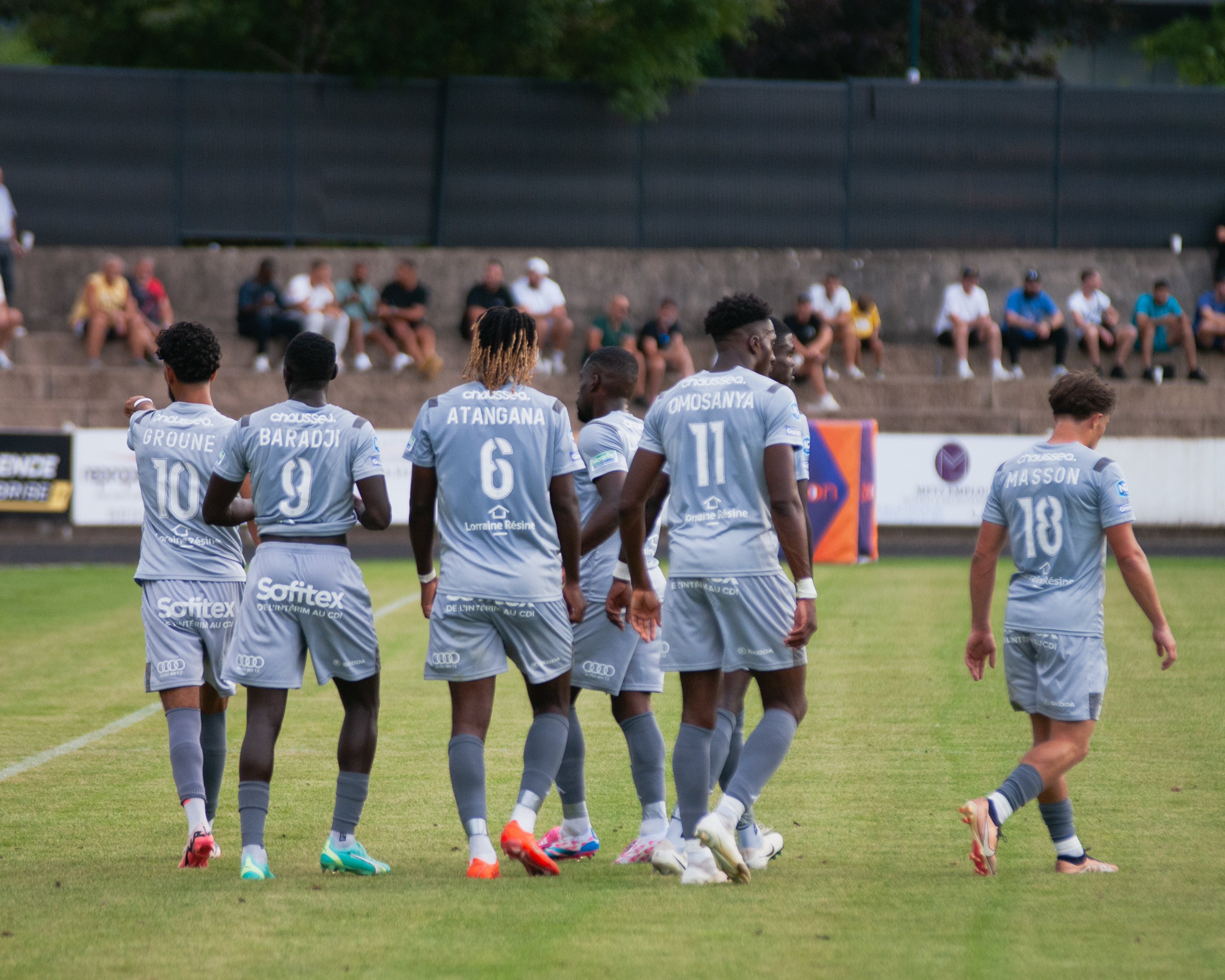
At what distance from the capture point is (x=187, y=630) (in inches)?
245

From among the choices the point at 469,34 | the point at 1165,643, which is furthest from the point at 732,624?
the point at 469,34

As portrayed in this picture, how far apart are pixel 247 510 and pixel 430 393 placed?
60.6ft

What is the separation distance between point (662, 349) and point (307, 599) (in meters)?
19.6

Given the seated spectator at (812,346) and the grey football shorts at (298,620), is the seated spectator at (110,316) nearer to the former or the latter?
the seated spectator at (812,346)

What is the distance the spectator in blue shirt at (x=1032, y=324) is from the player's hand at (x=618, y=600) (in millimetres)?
21186

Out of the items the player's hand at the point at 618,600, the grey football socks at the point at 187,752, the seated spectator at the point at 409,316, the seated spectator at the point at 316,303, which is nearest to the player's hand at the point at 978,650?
the player's hand at the point at 618,600

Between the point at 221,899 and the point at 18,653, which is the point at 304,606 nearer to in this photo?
the point at 221,899

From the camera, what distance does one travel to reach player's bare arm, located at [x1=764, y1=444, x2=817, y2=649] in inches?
221

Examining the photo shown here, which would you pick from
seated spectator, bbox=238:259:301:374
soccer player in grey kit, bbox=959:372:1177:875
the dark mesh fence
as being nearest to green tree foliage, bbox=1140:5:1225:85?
the dark mesh fence

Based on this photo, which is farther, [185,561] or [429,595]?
[185,561]

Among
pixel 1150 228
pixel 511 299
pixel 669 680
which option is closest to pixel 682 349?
pixel 511 299

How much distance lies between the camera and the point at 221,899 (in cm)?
535

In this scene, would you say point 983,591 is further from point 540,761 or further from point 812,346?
point 812,346

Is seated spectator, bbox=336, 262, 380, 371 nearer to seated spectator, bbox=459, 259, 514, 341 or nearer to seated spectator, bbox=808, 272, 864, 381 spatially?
seated spectator, bbox=459, 259, 514, 341
